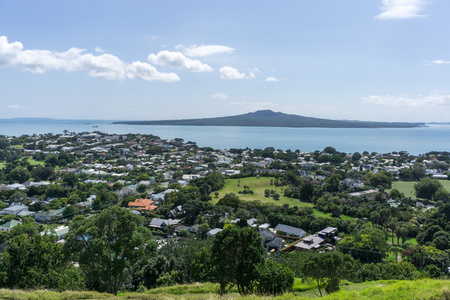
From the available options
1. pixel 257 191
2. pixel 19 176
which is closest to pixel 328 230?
pixel 257 191

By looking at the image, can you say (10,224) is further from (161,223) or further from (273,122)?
(273,122)

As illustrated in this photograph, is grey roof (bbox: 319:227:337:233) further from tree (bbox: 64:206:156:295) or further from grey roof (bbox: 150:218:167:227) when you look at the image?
tree (bbox: 64:206:156:295)

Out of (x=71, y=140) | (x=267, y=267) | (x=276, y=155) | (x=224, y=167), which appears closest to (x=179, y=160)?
(x=224, y=167)

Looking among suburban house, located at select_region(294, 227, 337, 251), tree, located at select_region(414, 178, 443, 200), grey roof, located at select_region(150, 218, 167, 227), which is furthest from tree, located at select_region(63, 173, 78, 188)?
tree, located at select_region(414, 178, 443, 200)

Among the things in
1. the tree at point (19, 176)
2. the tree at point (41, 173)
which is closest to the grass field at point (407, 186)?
the tree at point (41, 173)

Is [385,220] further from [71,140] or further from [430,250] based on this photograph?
[71,140]

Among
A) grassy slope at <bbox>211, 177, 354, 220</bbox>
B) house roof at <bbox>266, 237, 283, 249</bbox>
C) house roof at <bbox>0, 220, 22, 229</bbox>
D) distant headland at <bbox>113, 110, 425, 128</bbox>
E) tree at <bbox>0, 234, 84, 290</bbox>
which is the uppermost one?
distant headland at <bbox>113, 110, 425, 128</bbox>

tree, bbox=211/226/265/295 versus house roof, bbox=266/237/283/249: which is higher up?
tree, bbox=211/226/265/295

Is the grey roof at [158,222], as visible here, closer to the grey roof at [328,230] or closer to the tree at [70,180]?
the grey roof at [328,230]
